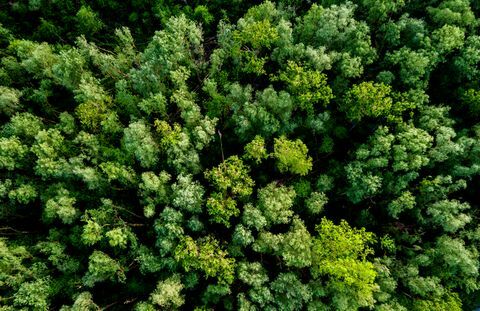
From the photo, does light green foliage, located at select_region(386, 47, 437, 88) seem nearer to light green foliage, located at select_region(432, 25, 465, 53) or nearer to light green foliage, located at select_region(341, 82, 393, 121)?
light green foliage, located at select_region(432, 25, 465, 53)

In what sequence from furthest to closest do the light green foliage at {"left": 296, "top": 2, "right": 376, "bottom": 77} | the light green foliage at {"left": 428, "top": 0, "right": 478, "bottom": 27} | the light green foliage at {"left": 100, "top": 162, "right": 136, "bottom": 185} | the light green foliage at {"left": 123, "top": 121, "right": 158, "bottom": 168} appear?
the light green foliage at {"left": 428, "top": 0, "right": 478, "bottom": 27}, the light green foliage at {"left": 296, "top": 2, "right": 376, "bottom": 77}, the light green foliage at {"left": 100, "top": 162, "right": 136, "bottom": 185}, the light green foliage at {"left": 123, "top": 121, "right": 158, "bottom": 168}

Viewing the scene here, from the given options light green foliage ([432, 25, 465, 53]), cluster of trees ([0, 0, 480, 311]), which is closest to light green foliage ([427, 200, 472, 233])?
cluster of trees ([0, 0, 480, 311])

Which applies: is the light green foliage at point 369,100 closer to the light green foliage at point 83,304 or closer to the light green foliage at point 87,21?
the light green foliage at point 83,304

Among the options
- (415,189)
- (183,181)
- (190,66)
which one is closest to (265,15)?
(190,66)

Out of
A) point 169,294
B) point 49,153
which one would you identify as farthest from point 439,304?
point 49,153

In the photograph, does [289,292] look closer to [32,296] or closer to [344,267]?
[344,267]

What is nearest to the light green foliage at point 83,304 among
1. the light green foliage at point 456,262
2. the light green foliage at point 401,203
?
the light green foliage at point 401,203

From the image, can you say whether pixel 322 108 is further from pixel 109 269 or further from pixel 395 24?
pixel 109 269
